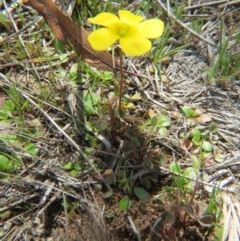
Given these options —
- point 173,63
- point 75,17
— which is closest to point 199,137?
point 173,63

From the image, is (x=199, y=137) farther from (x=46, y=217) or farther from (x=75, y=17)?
(x=75, y=17)

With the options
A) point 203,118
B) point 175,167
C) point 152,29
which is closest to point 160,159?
point 175,167

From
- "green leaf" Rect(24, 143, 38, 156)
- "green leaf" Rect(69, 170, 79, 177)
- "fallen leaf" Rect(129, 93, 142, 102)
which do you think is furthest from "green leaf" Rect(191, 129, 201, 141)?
"green leaf" Rect(24, 143, 38, 156)

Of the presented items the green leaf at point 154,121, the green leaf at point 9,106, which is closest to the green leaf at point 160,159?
the green leaf at point 154,121

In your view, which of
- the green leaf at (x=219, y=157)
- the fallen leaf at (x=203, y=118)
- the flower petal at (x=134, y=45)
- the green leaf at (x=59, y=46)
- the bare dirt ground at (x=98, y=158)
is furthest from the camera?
the green leaf at (x=59, y=46)

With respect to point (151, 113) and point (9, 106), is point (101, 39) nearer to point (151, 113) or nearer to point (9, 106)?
point (151, 113)

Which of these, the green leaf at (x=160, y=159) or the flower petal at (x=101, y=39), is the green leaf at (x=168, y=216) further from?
the flower petal at (x=101, y=39)

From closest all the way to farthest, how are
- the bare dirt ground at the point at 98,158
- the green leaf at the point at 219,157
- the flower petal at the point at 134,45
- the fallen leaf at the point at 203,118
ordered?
the flower petal at the point at 134,45 → the bare dirt ground at the point at 98,158 → the green leaf at the point at 219,157 → the fallen leaf at the point at 203,118

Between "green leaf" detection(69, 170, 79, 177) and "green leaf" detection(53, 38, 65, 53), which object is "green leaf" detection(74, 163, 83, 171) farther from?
"green leaf" detection(53, 38, 65, 53)
